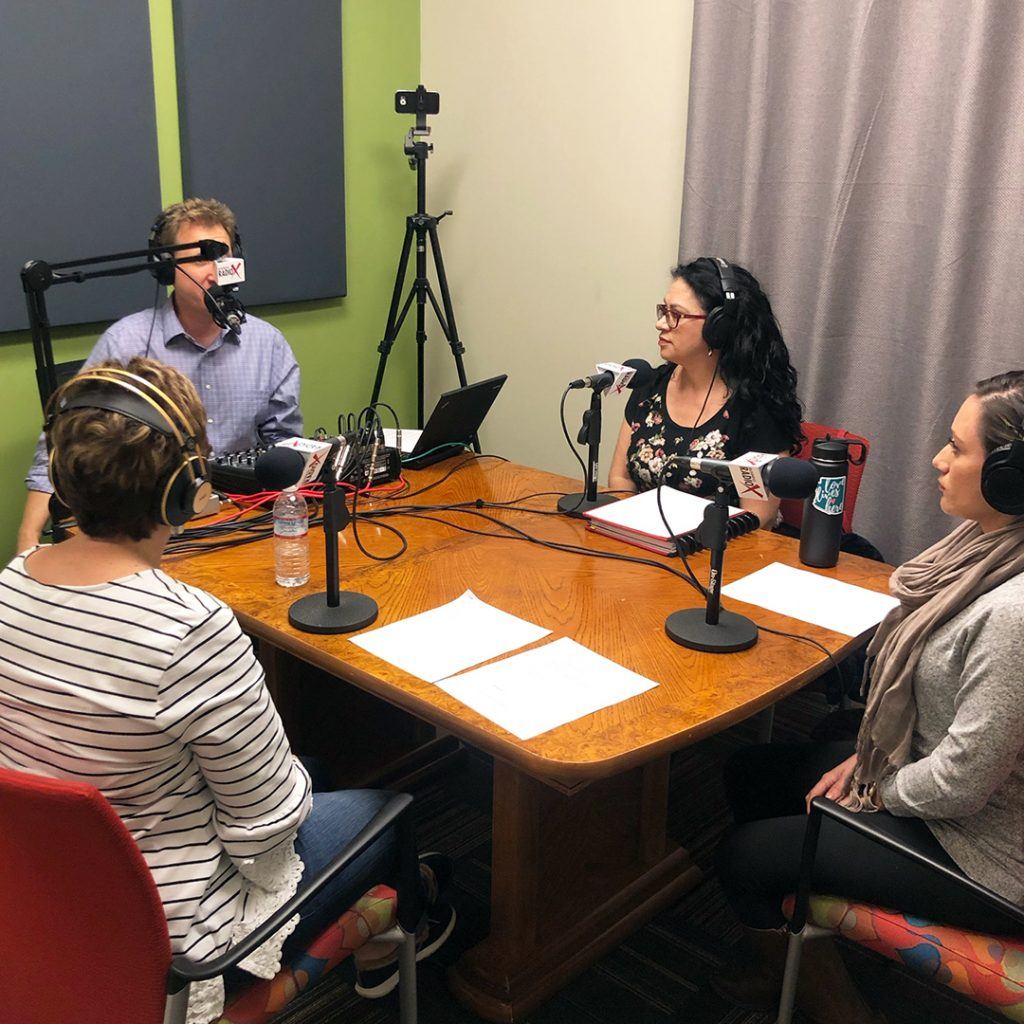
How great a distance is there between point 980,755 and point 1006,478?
361 mm

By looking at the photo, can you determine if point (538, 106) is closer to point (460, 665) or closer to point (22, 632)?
point (460, 665)

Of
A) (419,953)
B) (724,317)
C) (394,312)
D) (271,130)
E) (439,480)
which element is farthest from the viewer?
(394,312)

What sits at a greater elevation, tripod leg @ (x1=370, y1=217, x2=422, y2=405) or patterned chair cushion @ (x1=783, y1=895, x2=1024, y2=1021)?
tripod leg @ (x1=370, y1=217, x2=422, y2=405)

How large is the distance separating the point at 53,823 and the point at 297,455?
0.76 m

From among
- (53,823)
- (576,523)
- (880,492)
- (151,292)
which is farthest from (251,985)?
(151,292)

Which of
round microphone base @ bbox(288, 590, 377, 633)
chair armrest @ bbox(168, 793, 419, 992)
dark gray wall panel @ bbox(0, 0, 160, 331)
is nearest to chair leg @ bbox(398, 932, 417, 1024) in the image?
chair armrest @ bbox(168, 793, 419, 992)

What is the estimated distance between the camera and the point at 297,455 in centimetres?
164

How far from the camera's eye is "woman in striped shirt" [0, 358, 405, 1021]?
113 cm

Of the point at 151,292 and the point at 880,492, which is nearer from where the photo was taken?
the point at 880,492

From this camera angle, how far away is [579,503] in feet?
7.71

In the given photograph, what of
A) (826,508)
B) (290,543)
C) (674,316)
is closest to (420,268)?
(674,316)

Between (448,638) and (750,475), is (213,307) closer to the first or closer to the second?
(448,638)

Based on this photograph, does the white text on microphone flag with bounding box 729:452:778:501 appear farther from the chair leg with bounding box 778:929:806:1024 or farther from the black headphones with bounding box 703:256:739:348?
the black headphones with bounding box 703:256:739:348

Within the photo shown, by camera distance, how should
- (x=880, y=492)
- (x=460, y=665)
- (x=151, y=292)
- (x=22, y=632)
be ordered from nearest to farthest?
(x=22, y=632) → (x=460, y=665) → (x=880, y=492) → (x=151, y=292)
